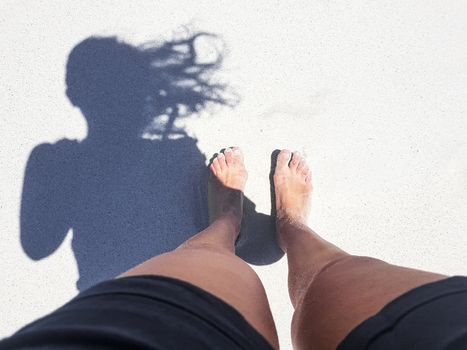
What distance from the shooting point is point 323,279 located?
112cm

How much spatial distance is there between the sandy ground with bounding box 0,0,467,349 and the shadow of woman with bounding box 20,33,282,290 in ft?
0.19

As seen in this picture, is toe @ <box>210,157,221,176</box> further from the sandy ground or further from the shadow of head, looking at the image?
the shadow of head

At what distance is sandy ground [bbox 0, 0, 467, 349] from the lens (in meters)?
1.61

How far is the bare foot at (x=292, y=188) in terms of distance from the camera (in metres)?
1.58

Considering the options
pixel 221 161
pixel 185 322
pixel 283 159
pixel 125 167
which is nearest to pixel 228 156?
pixel 221 161

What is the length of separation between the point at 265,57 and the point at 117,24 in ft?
2.26

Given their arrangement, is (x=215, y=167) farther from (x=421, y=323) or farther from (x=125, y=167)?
(x=421, y=323)

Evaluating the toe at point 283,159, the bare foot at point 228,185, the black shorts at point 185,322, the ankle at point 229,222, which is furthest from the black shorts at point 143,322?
the toe at point 283,159

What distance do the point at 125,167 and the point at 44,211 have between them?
41 cm

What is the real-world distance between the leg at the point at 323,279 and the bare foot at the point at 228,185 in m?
0.18

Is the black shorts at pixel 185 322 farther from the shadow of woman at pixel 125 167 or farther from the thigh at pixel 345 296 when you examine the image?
the shadow of woman at pixel 125 167

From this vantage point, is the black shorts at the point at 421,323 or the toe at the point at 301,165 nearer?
the black shorts at the point at 421,323

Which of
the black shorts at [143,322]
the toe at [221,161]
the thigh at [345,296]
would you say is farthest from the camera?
the toe at [221,161]

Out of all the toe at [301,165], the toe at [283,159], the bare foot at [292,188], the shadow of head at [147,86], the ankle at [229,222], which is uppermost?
the shadow of head at [147,86]
